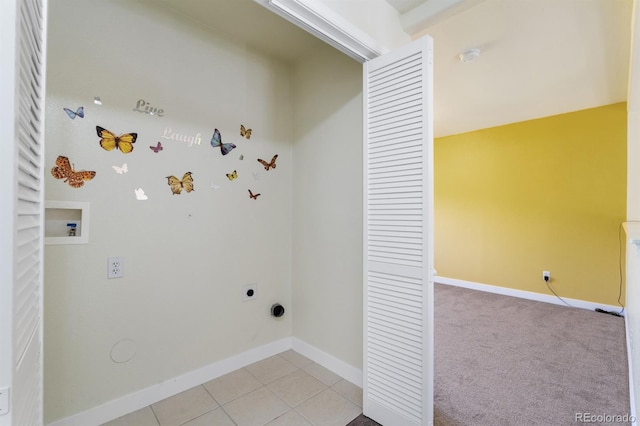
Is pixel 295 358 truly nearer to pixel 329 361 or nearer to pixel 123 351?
pixel 329 361

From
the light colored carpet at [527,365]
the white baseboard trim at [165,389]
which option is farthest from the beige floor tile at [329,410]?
the white baseboard trim at [165,389]

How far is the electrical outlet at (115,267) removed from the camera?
1.68 metres

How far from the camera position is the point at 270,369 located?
2.21 m

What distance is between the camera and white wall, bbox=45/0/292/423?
1.56 metres

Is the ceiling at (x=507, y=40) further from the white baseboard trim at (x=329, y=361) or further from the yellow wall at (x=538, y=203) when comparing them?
the white baseboard trim at (x=329, y=361)

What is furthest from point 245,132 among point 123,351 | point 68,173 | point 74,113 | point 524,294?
point 524,294

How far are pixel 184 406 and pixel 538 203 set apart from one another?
4700 millimetres

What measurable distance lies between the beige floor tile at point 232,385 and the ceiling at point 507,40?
2608 millimetres

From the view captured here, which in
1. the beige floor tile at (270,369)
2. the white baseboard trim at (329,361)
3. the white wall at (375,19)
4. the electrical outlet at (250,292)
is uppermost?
the white wall at (375,19)

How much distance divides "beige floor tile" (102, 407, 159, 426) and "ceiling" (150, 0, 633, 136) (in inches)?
104

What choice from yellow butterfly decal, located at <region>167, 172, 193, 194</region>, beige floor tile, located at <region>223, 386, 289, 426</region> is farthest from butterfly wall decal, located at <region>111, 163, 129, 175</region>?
beige floor tile, located at <region>223, 386, 289, 426</region>

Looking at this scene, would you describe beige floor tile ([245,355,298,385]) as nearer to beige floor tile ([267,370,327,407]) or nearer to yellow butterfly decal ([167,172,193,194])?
beige floor tile ([267,370,327,407])

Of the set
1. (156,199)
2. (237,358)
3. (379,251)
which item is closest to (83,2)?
(156,199)

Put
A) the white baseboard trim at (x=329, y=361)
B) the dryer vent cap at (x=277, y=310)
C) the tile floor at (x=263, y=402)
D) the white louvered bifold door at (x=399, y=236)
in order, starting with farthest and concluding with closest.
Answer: the dryer vent cap at (x=277, y=310) → the white baseboard trim at (x=329, y=361) → the tile floor at (x=263, y=402) → the white louvered bifold door at (x=399, y=236)
